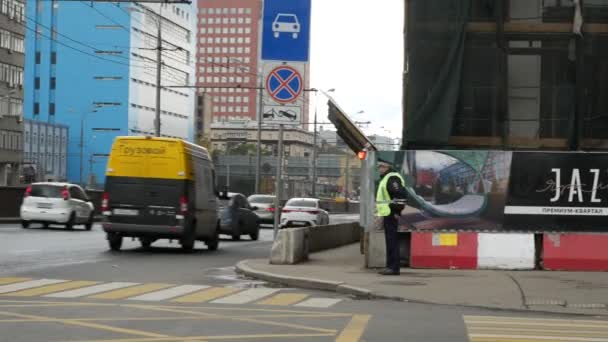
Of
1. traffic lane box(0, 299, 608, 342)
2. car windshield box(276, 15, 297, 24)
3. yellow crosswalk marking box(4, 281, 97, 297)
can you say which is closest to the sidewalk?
traffic lane box(0, 299, 608, 342)

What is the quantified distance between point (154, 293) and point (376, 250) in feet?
18.4

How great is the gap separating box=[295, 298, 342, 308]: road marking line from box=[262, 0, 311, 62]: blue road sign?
6634mm

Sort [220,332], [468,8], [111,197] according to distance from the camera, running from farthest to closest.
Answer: [111,197] < [468,8] < [220,332]

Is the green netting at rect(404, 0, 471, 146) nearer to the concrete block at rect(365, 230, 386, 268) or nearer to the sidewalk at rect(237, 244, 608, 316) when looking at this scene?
the sidewalk at rect(237, 244, 608, 316)

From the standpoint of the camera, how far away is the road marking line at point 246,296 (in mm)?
13008

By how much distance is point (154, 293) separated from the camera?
45.3ft

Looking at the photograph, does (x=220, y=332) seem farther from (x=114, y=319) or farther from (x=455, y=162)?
(x=455, y=162)

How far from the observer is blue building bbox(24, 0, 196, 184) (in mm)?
134125

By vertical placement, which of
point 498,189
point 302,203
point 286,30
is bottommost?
point 302,203

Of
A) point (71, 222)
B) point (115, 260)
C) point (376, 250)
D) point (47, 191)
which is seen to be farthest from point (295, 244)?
point (71, 222)

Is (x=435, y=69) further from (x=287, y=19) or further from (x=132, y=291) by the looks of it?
(x=132, y=291)

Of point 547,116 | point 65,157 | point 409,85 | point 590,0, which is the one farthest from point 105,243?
point 65,157

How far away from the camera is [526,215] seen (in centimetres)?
1827

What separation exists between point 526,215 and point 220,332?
31.8ft
